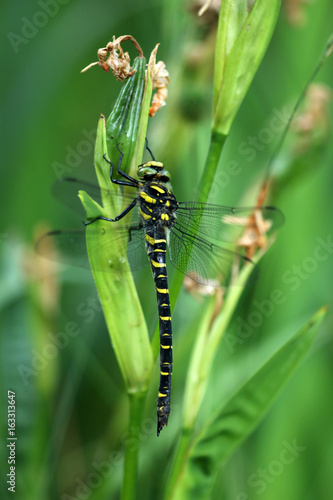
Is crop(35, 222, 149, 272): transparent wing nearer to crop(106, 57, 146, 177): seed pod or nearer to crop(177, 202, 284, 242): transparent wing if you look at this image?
crop(177, 202, 284, 242): transparent wing

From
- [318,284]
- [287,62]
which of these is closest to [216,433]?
[318,284]

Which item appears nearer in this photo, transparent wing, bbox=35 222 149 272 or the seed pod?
the seed pod

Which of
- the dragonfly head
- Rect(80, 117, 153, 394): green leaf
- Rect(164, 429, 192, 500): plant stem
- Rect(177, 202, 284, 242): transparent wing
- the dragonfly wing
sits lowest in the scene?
Rect(164, 429, 192, 500): plant stem

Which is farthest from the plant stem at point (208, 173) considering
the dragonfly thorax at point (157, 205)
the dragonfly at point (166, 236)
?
the dragonfly thorax at point (157, 205)

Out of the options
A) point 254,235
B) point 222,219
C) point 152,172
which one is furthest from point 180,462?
point 152,172

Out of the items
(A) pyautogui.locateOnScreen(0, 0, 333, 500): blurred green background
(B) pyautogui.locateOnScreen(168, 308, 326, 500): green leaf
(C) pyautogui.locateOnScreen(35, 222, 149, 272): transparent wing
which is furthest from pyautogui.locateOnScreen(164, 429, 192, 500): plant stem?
(C) pyautogui.locateOnScreen(35, 222, 149, 272): transparent wing
